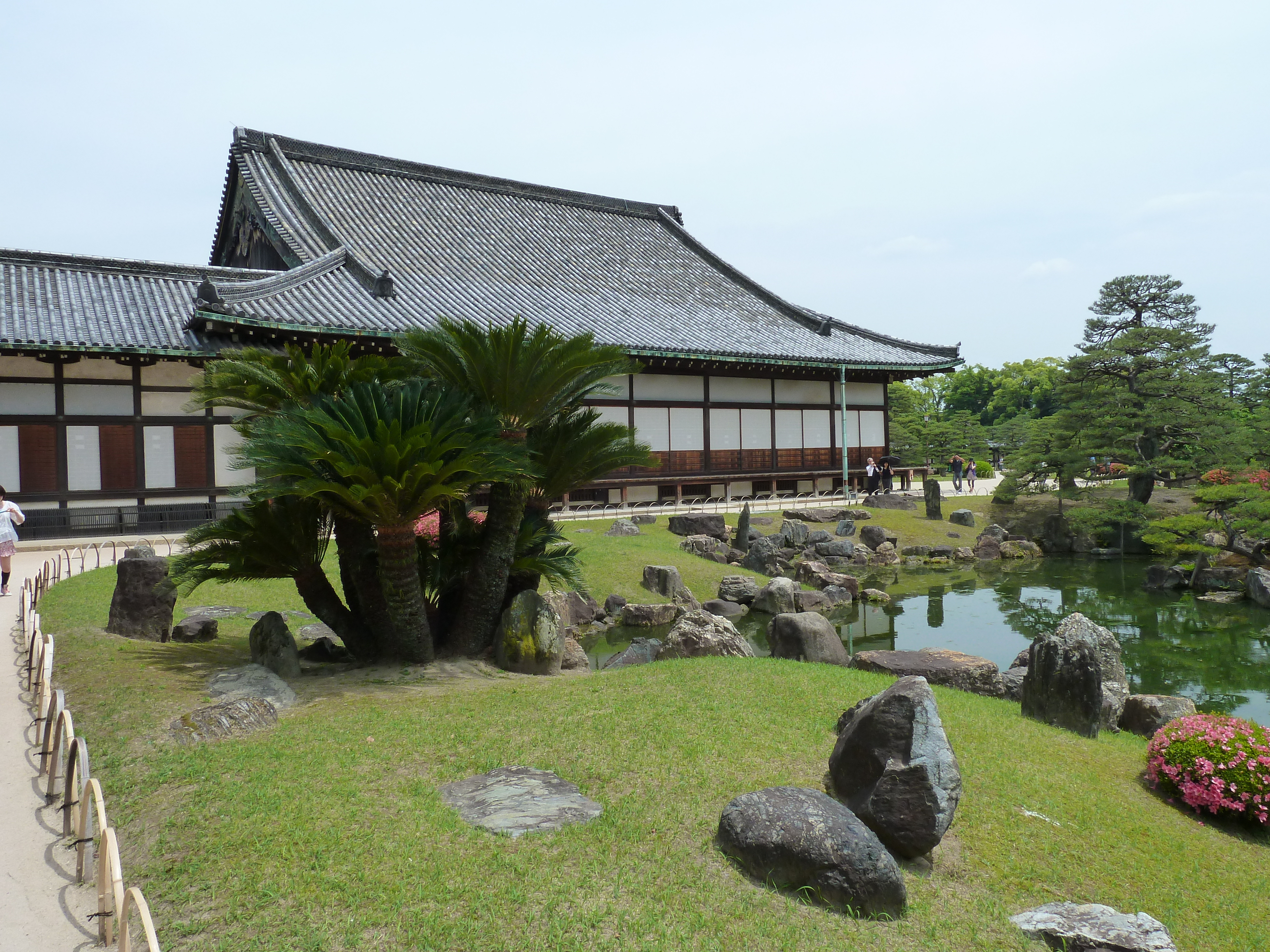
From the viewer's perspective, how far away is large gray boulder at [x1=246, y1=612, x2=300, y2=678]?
9664 millimetres

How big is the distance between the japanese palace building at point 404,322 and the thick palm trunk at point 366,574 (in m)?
10.7

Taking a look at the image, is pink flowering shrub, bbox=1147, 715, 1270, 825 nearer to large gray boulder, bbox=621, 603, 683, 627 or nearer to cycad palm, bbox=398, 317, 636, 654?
cycad palm, bbox=398, 317, 636, 654

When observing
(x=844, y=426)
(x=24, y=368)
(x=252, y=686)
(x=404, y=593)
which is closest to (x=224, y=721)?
(x=252, y=686)

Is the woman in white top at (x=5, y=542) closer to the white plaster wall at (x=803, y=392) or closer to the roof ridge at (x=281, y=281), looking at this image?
the roof ridge at (x=281, y=281)

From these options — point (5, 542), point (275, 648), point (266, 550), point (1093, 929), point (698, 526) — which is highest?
point (266, 550)

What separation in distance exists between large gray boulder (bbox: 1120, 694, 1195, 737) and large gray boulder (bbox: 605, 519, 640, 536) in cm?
1411

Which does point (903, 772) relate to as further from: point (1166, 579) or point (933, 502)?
point (933, 502)

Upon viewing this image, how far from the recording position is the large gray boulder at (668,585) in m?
18.9

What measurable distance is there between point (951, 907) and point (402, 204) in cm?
3136

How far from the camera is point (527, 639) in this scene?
34.8 feet

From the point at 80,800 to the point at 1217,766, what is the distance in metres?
10.1

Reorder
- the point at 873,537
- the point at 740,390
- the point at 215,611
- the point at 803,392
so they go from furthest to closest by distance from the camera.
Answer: the point at 803,392, the point at 740,390, the point at 873,537, the point at 215,611

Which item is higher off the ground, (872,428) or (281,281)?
(281,281)

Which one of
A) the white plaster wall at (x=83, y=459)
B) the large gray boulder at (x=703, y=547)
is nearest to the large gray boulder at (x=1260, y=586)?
the large gray boulder at (x=703, y=547)
